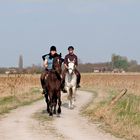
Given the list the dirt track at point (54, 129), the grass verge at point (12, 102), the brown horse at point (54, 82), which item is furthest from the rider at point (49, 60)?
the grass verge at point (12, 102)

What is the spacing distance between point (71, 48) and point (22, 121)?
5577 mm

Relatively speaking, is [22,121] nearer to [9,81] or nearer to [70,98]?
[70,98]

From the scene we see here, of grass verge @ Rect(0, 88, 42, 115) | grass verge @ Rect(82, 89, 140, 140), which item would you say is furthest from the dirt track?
grass verge @ Rect(0, 88, 42, 115)

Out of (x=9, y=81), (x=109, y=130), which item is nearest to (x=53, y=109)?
(x=109, y=130)

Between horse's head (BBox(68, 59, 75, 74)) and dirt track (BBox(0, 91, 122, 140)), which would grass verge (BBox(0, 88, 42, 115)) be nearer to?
dirt track (BBox(0, 91, 122, 140))

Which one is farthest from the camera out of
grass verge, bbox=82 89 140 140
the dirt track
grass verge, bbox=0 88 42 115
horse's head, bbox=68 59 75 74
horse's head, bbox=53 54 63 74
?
A: grass verge, bbox=0 88 42 115

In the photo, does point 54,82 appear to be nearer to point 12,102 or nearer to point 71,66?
point 71,66

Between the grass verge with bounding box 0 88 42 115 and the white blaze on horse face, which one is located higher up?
the white blaze on horse face

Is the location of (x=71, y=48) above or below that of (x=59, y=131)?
→ above

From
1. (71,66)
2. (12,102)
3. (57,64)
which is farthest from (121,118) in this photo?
(12,102)

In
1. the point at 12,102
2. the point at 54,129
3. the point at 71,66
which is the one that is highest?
the point at 71,66

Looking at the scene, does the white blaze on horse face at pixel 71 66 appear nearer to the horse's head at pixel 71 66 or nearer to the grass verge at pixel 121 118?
the horse's head at pixel 71 66

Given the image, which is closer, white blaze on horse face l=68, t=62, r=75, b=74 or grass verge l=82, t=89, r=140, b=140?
grass verge l=82, t=89, r=140, b=140

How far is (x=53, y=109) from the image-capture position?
20859mm
